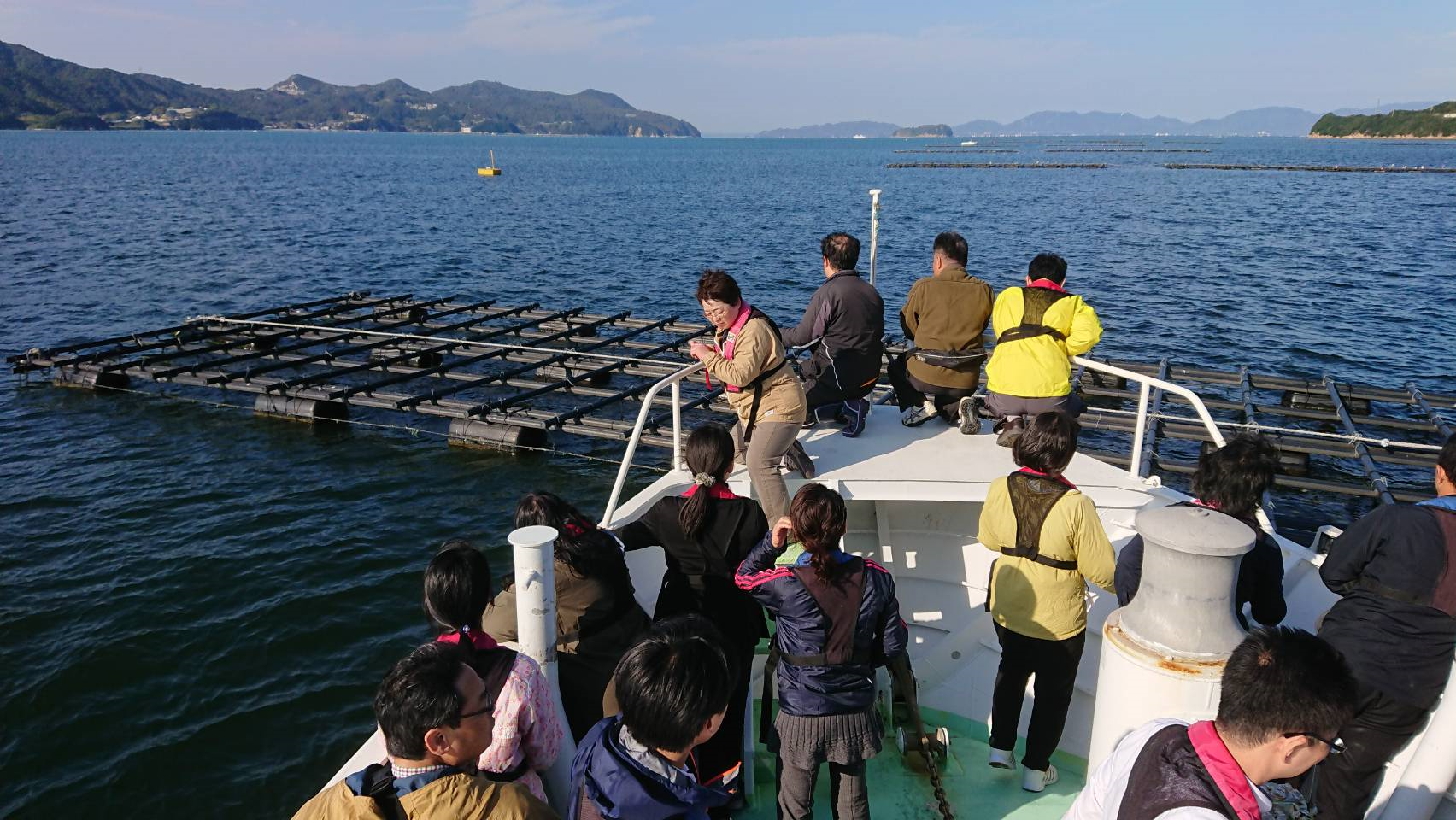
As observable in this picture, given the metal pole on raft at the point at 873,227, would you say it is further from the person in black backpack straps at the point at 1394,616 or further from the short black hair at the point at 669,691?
the short black hair at the point at 669,691

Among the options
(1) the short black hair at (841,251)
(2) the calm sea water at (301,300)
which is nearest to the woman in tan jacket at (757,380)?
(1) the short black hair at (841,251)

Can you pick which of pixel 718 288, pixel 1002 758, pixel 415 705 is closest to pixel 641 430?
pixel 718 288

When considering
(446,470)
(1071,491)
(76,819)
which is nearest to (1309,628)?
(1071,491)

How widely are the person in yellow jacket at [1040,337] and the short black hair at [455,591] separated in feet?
14.3

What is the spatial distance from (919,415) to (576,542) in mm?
4501

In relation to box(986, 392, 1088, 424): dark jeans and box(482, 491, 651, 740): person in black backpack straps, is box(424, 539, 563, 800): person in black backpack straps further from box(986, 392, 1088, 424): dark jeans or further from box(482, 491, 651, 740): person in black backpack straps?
box(986, 392, 1088, 424): dark jeans

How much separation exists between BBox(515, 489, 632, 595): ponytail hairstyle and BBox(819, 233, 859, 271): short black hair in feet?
11.4

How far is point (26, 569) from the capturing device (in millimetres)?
12180

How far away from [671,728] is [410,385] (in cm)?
1942

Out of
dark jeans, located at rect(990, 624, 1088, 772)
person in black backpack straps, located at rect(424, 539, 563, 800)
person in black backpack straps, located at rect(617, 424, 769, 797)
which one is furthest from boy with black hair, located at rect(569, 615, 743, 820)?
dark jeans, located at rect(990, 624, 1088, 772)

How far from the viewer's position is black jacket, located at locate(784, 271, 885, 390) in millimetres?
6871

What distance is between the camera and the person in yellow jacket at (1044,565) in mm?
4254

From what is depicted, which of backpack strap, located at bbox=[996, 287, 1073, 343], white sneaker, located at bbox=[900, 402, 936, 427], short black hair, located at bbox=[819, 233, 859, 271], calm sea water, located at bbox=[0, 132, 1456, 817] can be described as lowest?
calm sea water, located at bbox=[0, 132, 1456, 817]

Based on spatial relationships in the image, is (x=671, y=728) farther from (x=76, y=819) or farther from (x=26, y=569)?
(x=26, y=569)
